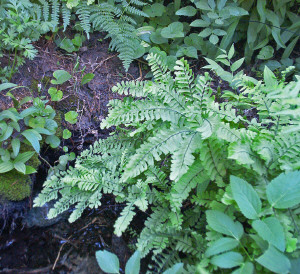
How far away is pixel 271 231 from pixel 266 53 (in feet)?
8.22

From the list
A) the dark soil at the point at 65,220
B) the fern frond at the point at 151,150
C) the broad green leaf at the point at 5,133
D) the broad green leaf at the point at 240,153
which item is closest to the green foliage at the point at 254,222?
the broad green leaf at the point at 240,153

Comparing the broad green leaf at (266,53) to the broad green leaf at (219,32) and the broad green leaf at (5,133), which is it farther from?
the broad green leaf at (5,133)

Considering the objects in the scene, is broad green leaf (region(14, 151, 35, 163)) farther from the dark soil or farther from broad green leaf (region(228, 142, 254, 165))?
broad green leaf (region(228, 142, 254, 165))

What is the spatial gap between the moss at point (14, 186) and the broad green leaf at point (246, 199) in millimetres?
1671

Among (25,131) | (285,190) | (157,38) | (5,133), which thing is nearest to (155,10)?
(157,38)

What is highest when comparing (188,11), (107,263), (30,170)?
(188,11)

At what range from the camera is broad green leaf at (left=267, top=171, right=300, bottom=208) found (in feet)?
4.41

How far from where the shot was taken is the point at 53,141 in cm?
248

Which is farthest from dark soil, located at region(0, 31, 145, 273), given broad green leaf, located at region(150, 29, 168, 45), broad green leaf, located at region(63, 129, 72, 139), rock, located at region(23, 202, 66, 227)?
broad green leaf, located at region(150, 29, 168, 45)

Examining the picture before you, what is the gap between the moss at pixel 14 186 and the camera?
2.22 meters

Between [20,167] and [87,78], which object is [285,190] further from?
[87,78]

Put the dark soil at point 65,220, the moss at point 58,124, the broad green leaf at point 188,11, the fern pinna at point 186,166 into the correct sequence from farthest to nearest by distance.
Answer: the broad green leaf at point 188,11 → the moss at point 58,124 → the dark soil at point 65,220 → the fern pinna at point 186,166

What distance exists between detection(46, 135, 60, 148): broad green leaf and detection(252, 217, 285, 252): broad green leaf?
1784 mm

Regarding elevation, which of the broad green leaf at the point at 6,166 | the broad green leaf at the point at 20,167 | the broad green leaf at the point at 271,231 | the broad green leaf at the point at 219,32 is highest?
the broad green leaf at the point at 219,32
